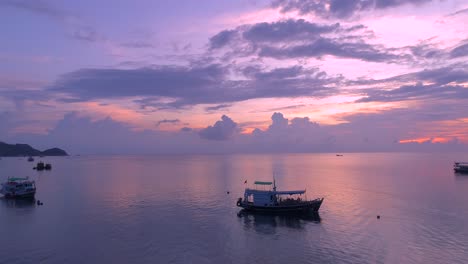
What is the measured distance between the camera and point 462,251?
4131 cm

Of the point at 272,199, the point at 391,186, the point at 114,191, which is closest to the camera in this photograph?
the point at 272,199

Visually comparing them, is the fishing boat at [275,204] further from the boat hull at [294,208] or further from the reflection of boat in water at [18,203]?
the reflection of boat in water at [18,203]

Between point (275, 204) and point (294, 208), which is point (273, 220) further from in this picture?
point (294, 208)

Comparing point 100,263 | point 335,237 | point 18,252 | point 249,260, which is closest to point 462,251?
point 335,237

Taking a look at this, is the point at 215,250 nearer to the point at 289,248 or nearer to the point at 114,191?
the point at 289,248

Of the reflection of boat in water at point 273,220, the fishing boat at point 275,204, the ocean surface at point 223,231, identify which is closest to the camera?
the ocean surface at point 223,231

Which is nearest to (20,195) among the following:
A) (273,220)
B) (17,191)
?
(17,191)

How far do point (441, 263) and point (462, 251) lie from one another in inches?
234

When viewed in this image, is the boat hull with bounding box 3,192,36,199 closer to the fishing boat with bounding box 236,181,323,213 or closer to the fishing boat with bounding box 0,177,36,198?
the fishing boat with bounding box 0,177,36,198

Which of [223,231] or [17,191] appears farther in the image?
[17,191]

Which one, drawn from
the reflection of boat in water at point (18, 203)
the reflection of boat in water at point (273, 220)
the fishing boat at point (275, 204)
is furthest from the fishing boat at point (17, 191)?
the reflection of boat in water at point (273, 220)

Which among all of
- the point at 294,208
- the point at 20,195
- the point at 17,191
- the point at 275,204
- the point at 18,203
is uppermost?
the point at 17,191

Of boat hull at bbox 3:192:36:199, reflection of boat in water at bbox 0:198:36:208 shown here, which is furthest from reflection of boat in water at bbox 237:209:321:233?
boat hull at bbox 3:192:36:199

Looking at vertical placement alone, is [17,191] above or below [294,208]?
above
